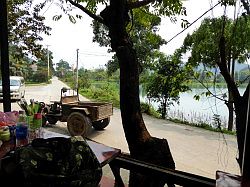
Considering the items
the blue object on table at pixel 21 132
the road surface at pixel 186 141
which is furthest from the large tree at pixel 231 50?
the blue object on table at pixel 21 132

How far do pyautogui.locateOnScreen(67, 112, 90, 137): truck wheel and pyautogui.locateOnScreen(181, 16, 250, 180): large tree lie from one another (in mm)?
3213

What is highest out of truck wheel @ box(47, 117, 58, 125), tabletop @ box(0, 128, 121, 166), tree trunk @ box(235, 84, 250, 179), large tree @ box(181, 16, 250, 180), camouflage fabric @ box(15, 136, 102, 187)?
large tree @ box(181, 16, 250, 180)

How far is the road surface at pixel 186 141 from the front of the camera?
274 cm

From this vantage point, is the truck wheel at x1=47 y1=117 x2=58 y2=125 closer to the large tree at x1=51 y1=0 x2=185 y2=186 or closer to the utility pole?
the utility pole

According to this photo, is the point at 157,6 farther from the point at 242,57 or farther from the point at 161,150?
the point at 161,150

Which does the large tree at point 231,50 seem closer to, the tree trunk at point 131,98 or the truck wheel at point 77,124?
the tree trunk at point 131,98

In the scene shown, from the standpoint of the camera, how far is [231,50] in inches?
52.8

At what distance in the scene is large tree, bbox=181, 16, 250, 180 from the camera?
1.11 meters

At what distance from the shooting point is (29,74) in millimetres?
3223

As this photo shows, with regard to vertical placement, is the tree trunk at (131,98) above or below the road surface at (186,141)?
above

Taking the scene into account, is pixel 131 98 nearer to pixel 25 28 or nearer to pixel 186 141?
pixel 25 28

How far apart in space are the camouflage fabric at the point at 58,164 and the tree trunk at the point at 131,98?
2.26ft

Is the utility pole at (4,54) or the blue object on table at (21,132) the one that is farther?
the utility pole at (4,54)

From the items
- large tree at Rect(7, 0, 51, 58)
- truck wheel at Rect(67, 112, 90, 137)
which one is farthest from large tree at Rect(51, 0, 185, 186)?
truck wheel at Rect(67, 112, 90, 137)
